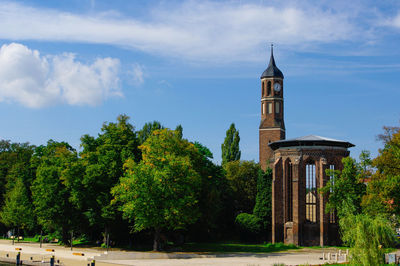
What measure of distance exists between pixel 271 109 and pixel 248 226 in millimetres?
21057

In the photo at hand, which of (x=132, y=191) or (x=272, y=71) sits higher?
(x=272, y=71)

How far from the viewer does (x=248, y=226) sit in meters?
61.8

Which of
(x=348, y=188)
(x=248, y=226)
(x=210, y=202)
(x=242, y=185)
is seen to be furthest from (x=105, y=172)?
(x=242, y=185)

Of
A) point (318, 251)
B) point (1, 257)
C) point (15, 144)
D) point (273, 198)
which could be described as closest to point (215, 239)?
point (273, 198)

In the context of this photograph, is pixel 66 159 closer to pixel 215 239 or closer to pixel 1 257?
pixel 1 257

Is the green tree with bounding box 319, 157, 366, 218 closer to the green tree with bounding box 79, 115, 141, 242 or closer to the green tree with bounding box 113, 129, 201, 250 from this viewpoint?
the green tree with bounding box 113, 129, 201, 250

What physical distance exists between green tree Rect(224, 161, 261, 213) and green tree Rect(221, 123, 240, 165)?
10.9m

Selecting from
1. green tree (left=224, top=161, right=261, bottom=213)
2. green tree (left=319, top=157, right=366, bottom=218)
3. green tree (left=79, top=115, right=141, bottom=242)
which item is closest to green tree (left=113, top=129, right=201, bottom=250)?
green tree (left=79, top=115, right=141, bottom=242)

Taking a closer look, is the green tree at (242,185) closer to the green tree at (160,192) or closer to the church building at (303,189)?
the church building at (303,189)

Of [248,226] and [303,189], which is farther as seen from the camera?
[248,226]

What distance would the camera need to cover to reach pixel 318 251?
50.7 m

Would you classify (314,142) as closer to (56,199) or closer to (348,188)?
(348,188)

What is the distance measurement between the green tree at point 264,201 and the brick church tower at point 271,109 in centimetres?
1004

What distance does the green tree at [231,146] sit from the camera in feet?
267
